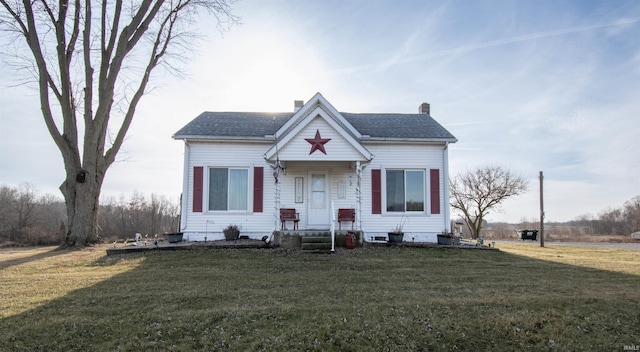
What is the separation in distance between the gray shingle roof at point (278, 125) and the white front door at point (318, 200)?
2574 mm

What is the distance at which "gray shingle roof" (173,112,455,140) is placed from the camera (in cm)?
1479

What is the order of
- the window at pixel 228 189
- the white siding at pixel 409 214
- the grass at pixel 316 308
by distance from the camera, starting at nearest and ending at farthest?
the grass at pixel 316 308
the window at pixel 228 189
the white siding at pixel 409 214

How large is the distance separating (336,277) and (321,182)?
679cm

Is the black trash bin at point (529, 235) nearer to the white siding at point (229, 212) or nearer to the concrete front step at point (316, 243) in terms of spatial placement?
the concrete front step at point (316, 243)

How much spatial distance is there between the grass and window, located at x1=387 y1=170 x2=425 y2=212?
5.49m

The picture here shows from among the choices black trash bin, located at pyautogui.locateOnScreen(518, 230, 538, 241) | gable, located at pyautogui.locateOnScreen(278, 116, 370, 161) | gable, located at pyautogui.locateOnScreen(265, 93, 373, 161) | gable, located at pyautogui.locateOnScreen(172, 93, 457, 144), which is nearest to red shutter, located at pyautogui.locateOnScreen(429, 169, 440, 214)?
gable, located at pyautogui.locateOnScreen(172, 93, 457, 144)

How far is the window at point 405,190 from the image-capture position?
49.5 feet

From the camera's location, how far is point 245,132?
49.2 ft

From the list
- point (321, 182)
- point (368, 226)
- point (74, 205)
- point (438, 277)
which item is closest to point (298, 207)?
point (321, 182)

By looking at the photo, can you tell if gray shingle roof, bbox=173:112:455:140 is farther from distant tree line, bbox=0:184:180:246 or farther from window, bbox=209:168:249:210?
distant tree line, bbox=0:184:180:246

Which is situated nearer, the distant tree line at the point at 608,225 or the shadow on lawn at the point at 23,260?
the shadow on lawn at the point at 23,260

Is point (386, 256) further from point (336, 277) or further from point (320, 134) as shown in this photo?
point (320, 134)

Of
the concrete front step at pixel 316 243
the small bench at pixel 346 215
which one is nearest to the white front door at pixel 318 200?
the small bench at pixel 346 215

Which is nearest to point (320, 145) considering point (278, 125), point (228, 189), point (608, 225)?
point (278, 125)
